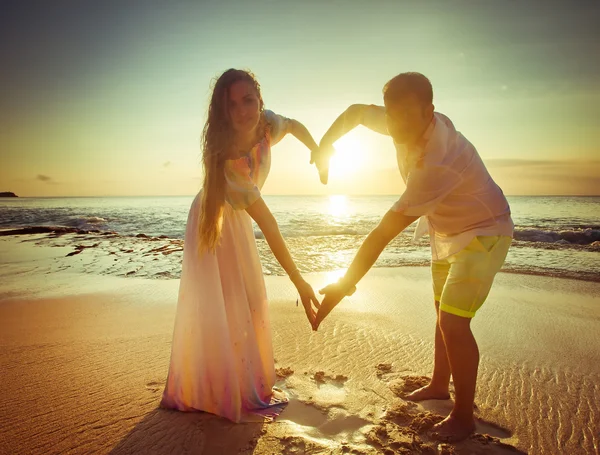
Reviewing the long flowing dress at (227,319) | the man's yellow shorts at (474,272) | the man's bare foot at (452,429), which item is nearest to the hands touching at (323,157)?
the long flowing dress at (227,319)

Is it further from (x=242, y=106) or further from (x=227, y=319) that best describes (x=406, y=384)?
(x=242, y=106)

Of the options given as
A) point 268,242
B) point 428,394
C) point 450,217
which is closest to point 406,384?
point 428,394

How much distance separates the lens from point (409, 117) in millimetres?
2365

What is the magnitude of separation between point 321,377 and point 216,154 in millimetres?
2171

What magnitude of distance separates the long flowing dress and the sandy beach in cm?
16

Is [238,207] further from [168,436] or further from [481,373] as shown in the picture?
[481,373]

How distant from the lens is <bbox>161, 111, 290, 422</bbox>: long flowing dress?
267 centimetres

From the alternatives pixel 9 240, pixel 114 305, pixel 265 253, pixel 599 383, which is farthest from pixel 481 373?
pixel 9 240

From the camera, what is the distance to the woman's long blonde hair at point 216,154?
2572 millimetres

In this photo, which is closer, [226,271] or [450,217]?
[450,217]

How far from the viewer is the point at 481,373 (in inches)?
142

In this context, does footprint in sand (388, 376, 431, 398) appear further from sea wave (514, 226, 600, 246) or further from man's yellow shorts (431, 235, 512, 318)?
sea wave (514, 226, 600, 246)

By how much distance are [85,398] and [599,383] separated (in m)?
4.42

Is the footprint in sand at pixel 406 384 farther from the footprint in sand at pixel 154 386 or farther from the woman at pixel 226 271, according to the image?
the footprint in sand at pixel 154 386
